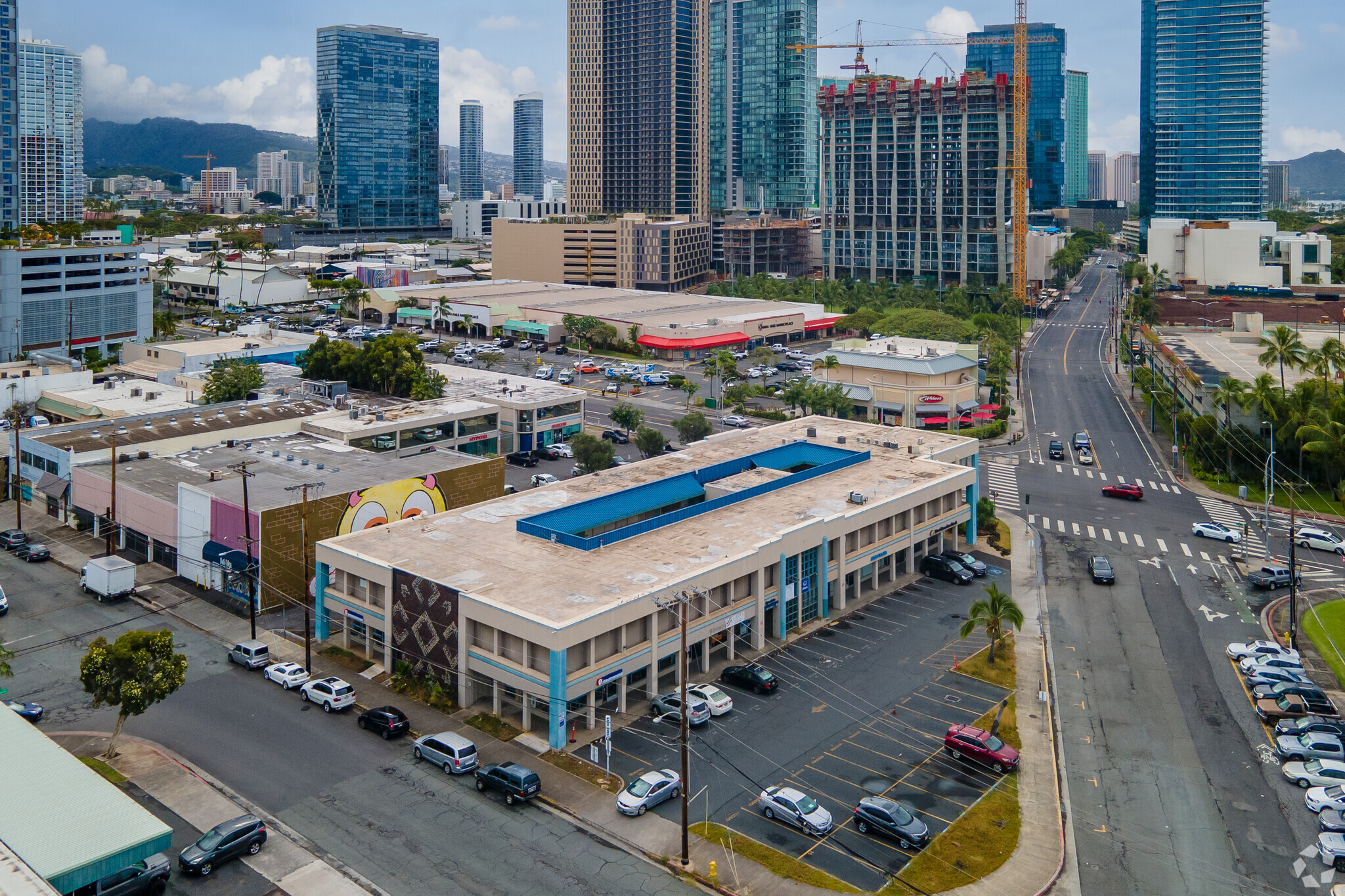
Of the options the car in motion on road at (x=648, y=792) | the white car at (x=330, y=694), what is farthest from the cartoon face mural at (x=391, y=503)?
the car in motion on road at (x=648, y=792)

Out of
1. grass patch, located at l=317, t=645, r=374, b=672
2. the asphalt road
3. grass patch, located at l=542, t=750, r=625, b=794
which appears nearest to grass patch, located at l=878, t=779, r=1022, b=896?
the asphalt road

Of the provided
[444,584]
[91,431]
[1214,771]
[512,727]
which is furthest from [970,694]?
[91,431]

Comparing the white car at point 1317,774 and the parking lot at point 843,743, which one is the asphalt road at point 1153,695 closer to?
the white car at point 1317,774

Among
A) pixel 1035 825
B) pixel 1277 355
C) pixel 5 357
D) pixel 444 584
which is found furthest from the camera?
pixel 5 357

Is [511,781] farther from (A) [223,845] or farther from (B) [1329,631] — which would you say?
(B) [1329,631]

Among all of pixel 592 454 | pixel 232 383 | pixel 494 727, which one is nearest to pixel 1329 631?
pixel 494 727

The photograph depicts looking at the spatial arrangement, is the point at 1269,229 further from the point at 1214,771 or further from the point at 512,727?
the point at 512,727
